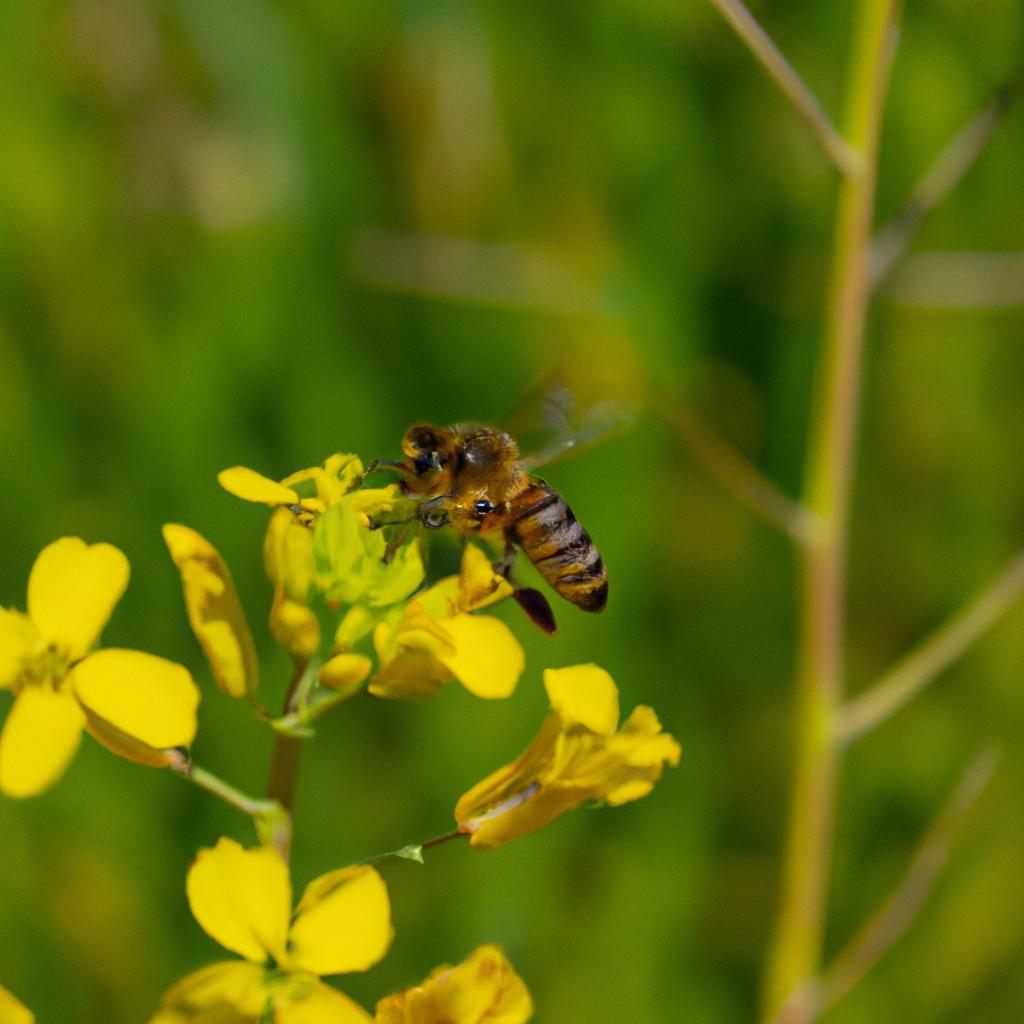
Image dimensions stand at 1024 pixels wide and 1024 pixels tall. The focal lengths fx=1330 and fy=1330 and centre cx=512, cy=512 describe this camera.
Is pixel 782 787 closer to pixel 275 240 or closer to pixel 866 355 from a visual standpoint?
pixel 866 355

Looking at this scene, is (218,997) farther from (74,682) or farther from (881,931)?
(881,931)

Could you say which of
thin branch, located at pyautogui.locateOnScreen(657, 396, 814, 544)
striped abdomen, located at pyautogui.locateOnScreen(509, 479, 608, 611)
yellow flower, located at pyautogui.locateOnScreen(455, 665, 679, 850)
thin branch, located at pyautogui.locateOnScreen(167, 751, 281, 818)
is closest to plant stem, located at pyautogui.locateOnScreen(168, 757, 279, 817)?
thin branch, located at pyautogui.locateOnScreen(167, 751, 281, 818)

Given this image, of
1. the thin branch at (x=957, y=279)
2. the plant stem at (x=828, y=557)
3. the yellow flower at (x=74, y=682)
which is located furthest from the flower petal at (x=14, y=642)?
the thin branch at (x=957, y=279)

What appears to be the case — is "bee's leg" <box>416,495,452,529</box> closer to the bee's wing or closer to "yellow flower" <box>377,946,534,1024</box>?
the bee's wing

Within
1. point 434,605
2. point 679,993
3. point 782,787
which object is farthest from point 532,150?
point 434,605

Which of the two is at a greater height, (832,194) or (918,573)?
(832,194)

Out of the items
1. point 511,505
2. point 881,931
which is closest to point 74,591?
point 511,505
